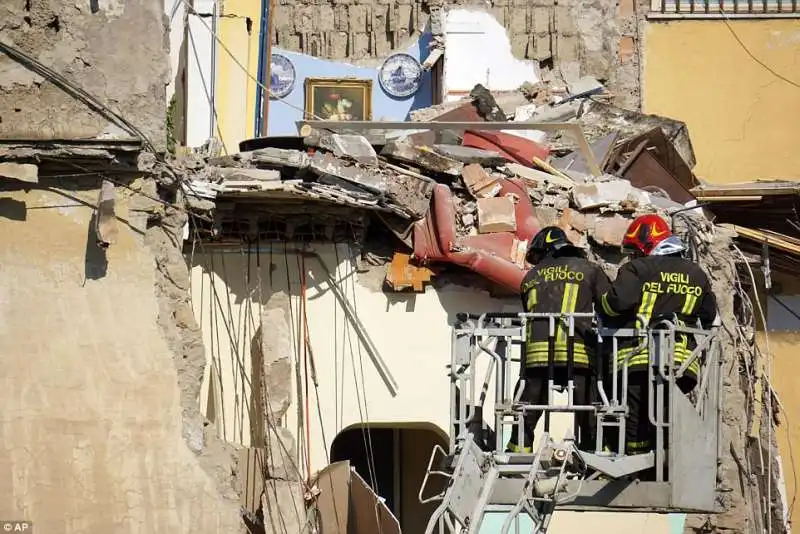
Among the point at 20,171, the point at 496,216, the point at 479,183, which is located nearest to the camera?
the point at 20,171

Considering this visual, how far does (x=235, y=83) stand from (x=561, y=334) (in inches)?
361

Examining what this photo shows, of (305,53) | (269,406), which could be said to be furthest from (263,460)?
(305,53)

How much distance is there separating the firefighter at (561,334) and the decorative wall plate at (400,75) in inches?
493


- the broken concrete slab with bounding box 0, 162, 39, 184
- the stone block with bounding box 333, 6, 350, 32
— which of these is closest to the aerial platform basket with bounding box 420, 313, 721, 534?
the broken concrete slab with bounding box 0, 162, 39, 184

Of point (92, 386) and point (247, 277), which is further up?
point (247, 277)

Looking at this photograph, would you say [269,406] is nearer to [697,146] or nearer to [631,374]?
[631,374]

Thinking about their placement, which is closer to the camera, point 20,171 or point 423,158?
point 20,171

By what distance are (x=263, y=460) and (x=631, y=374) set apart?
461cm

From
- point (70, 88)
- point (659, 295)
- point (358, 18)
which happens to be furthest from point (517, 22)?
point (659, 295)

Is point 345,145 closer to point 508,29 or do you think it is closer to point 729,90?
point 508,29

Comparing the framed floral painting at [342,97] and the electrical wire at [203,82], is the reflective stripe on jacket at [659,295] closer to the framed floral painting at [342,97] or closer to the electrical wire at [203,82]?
the electrical wire at [203,82]

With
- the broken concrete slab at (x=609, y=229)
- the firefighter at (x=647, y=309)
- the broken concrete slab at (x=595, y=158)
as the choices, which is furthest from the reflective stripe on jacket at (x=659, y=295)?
the broken concrete slab at (x=595, y=158)

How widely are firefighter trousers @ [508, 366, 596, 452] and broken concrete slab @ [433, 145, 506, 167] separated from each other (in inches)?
202

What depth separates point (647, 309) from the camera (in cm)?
1245
